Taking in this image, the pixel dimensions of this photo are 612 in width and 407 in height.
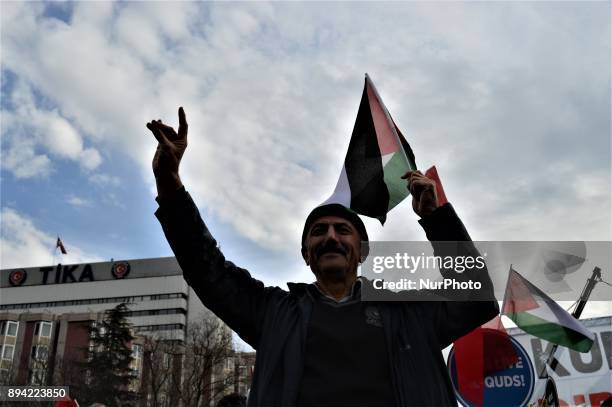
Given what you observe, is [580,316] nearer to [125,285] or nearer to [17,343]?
[17,343]

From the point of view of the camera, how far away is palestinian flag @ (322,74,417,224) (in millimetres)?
3699

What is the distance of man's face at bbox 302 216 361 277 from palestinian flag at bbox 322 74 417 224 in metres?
0.51

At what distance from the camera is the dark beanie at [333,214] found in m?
2.94

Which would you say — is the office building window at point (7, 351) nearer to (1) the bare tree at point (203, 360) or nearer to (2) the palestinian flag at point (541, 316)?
(1) the bare tree at point (203, 360)

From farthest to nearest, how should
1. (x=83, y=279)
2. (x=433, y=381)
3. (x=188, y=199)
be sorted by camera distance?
(x=83, y=279), (x=188, y=199), (x=433, y=381)

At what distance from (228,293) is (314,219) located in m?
0.63

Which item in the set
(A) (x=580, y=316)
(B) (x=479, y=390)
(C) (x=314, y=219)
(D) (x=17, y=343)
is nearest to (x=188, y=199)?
(C) (x=314, y=219)

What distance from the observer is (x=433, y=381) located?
2.32 meters

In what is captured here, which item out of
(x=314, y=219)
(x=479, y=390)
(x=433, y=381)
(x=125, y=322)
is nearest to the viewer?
(x=433, y=381)

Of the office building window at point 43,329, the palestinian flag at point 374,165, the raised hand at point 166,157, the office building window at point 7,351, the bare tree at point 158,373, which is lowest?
the raised hand at point 166,157

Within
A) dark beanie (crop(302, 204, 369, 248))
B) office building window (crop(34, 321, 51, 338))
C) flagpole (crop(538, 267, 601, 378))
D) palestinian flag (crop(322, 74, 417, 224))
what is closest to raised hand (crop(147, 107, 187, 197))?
dark beanie (crop(302, 204, 369, 248))

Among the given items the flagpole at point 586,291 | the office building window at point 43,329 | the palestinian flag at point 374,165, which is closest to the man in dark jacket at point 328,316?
the palestinian flag at point 374,165

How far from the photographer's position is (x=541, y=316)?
6.68 metres

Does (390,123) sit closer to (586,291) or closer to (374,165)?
(374,165)
